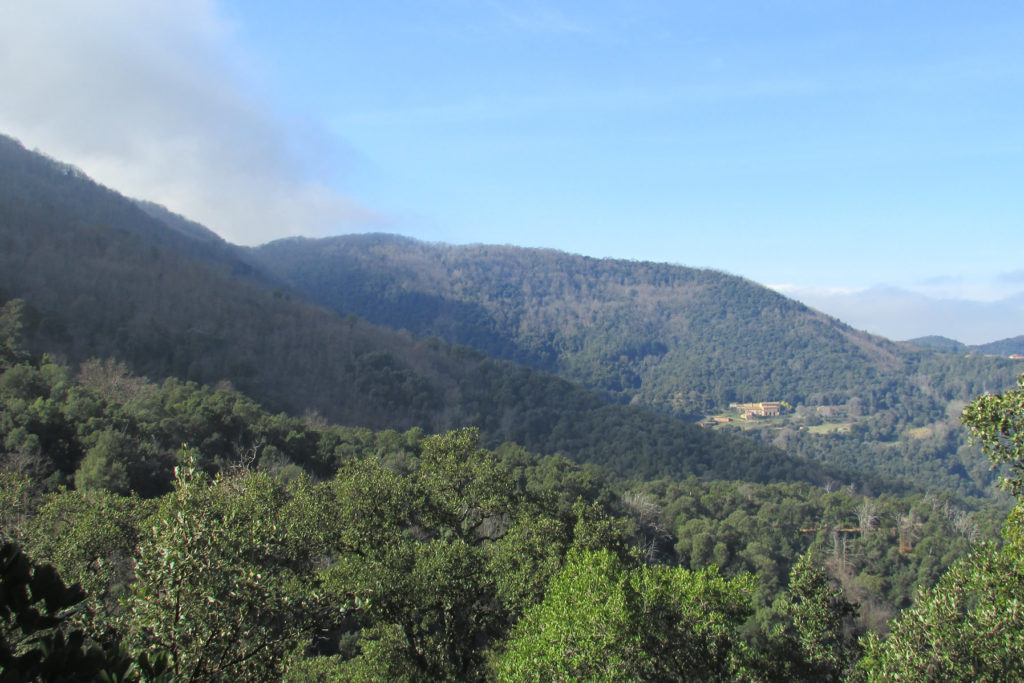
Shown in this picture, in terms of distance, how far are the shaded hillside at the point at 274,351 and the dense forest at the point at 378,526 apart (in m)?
0.47

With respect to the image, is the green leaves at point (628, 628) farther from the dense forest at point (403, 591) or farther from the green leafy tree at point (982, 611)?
the green leafy tree at point (982, 611)

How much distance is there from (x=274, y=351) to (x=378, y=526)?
78.5 m

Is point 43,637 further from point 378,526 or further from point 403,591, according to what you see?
point 378,526

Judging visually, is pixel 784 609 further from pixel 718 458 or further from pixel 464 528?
pixel 718 458

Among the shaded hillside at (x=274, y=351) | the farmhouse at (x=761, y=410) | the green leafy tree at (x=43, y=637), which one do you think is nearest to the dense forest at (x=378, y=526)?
the green leafy tree at (x=43, y=637)

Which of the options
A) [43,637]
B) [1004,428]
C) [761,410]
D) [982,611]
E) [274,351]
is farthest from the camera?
[761,410]

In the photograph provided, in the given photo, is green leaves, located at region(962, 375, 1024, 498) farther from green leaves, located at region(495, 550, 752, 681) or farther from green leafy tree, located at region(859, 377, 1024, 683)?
green leaves, located at region(495, 550, 752, 681)

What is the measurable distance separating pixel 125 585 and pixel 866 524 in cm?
6335

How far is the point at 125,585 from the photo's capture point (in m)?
16.8

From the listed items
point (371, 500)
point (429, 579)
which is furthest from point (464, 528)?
point (429, 579)

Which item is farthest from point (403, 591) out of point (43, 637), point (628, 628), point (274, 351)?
point (274, 351)

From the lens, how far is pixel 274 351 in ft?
293

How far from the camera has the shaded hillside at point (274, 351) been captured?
71.7 meters

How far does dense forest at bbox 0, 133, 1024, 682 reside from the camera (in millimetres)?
9961
